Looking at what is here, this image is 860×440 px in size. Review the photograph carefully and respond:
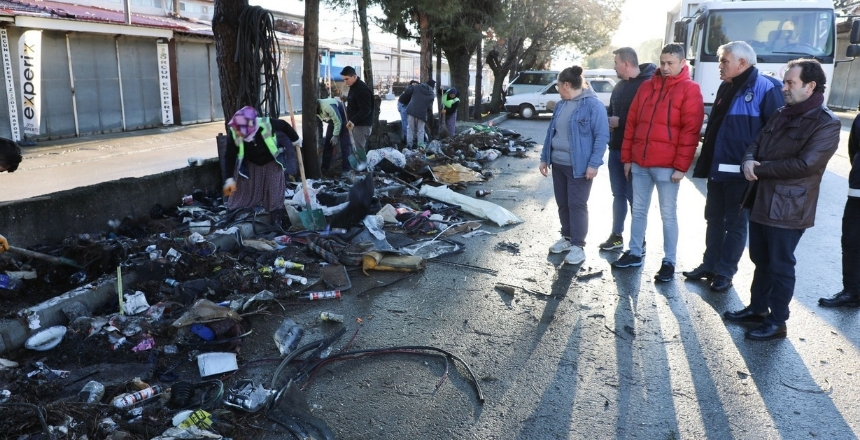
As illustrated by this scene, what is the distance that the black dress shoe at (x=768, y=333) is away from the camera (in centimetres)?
434

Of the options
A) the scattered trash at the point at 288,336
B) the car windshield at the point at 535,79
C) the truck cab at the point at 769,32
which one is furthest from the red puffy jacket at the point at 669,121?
the car windshield at the point at 535,79

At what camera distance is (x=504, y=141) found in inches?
628

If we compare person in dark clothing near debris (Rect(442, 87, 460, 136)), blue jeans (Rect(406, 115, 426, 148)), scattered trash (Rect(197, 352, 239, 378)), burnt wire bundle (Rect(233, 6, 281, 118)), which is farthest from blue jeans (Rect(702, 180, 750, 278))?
person in dark clothing near debris (Rect(442, 87, 460, 136))

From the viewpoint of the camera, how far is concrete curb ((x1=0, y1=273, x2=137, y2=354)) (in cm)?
407

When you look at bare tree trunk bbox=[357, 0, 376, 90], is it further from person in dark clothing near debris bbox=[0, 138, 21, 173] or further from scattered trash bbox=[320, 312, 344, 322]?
person in dark clothing near debris bbox=[0, 138, 21, 173]

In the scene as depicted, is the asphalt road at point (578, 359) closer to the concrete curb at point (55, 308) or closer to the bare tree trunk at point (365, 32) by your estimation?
the concrete curb at point (55, 308)

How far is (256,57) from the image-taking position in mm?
8008

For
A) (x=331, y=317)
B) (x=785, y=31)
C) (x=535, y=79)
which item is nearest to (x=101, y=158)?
(x=331, y=317)

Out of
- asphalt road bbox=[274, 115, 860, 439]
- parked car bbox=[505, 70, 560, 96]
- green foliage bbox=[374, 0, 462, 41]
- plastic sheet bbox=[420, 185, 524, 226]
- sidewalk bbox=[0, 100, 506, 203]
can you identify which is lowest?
asphalt road bbox=[274, 115, 860, 439]

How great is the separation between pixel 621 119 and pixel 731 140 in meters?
1.49

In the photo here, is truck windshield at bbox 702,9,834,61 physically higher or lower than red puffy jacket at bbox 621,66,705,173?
higher

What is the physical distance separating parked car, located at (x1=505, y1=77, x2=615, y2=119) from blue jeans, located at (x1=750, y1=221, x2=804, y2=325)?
1999 centimetres

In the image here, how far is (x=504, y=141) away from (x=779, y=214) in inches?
470

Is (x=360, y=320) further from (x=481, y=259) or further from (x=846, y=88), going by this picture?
(x=846, y=88)
